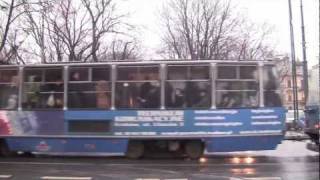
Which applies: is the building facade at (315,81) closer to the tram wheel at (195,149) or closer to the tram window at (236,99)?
the tram window at (236,99)

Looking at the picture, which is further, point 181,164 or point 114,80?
point 114,80

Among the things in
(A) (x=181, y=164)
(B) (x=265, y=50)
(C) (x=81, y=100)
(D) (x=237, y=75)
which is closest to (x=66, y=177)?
(A) (x=181, y=164)

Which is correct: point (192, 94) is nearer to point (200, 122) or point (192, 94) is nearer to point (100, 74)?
point (200, 122)

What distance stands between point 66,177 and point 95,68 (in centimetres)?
614

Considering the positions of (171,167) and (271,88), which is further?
(271,88)

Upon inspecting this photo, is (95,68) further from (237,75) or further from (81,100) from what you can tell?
(237,75)

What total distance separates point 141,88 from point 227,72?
2.81 meters

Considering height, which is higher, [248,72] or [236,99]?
[248,72]

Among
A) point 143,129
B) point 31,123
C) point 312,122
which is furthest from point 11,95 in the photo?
point 312,122

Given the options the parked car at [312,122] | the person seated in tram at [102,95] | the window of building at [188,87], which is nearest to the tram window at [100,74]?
the person seated in tram at [102,95]

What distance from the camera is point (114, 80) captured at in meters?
20.8

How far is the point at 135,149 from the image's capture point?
68.5 ft

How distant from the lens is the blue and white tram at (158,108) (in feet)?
66.9

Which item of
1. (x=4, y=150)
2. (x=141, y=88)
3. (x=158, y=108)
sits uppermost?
(x=141, y=88)
